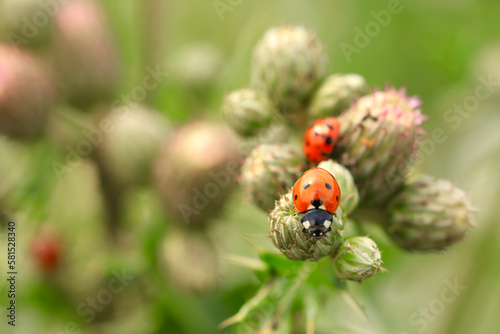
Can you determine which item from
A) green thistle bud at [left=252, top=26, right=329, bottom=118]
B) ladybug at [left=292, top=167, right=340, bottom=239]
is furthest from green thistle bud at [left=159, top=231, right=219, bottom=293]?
ladybug at [left=292, top=167, right=340, bottom=239]

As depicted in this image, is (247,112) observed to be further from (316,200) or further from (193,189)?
(316,200)

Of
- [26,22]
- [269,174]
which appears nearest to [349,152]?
[269,174]

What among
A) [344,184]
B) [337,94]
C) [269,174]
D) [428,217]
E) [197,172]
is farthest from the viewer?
[197,172]

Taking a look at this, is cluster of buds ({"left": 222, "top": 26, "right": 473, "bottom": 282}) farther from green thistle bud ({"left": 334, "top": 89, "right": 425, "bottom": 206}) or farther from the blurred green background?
the blurred green background

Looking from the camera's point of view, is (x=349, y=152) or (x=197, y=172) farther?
(x=197, y=172)

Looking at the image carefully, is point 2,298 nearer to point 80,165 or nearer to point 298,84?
point 80,165

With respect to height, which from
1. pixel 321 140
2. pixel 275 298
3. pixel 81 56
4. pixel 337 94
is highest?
pixel 337 94

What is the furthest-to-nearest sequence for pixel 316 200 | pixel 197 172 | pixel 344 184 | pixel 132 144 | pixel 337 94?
pixel 132 144, pixel 197 172, pixel 337 94, pixel 344 184, pixel 316 200
